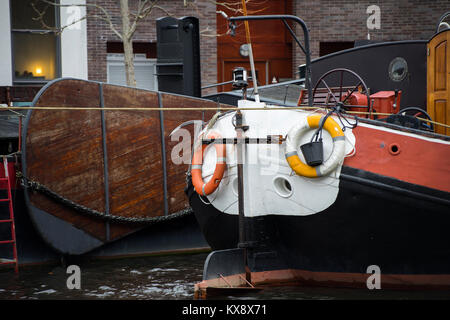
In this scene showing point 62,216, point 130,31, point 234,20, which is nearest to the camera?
point 234,20

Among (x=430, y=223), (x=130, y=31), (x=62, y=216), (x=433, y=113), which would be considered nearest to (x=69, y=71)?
(x=130, y=31)

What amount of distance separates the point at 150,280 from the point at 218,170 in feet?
6.53

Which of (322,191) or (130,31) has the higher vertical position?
(130,31)

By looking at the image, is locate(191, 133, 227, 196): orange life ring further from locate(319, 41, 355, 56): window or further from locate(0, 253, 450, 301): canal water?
locate(319, 41, 355, 56): window

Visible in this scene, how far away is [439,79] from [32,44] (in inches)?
443

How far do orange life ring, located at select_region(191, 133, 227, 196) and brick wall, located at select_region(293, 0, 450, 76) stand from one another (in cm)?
1214

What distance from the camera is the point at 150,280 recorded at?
823cm

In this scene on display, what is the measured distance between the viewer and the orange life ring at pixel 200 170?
7027 millimetres

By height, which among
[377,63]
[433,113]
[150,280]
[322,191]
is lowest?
[150,280]

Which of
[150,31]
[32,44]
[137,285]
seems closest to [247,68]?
[150,31]

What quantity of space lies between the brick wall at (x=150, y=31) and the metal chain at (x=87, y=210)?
314 inches

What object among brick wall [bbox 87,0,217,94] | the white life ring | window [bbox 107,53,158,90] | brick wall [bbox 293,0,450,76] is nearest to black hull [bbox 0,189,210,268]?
the white life ring

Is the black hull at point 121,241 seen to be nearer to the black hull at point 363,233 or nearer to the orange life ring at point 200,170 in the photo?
the orange life ring at point 200,170
